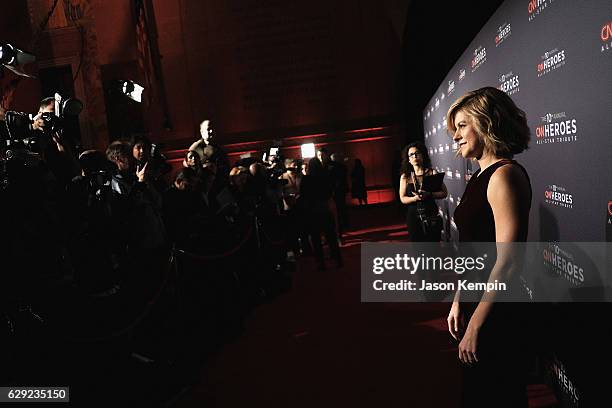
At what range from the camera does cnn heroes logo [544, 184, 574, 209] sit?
7.69 feet

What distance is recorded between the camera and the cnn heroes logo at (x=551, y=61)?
2311 millimetres

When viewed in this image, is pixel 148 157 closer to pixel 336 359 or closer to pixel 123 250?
pixel 123 250

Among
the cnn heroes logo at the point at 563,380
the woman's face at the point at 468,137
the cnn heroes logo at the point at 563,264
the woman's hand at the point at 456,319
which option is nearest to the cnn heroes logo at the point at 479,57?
the cnn heroes logo at the point at 563,264

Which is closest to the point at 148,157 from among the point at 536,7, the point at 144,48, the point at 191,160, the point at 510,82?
the point at 191,160

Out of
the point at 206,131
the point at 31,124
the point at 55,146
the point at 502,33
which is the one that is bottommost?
the point at 55,146

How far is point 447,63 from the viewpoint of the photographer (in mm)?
6461

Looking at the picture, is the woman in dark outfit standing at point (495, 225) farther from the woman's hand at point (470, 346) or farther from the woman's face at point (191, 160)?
the woman's face at point (191, 160)

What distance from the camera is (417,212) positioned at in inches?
178

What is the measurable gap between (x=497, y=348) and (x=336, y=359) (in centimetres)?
218

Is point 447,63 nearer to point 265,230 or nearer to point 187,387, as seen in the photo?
point 265,230

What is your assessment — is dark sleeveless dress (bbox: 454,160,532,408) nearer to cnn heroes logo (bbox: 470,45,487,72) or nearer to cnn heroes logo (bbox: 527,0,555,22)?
cnn heroes logo (bbox: 527,0,555,22)

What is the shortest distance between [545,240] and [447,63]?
4.38m

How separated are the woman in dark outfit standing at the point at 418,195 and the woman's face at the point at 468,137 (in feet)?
9.12

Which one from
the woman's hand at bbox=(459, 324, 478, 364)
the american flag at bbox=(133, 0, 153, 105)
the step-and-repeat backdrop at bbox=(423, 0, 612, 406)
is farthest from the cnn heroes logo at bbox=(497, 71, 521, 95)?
the american flag at bbox=(133, 0, 153, 105)
